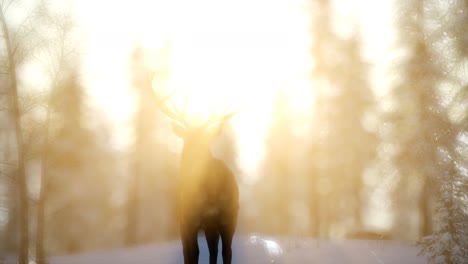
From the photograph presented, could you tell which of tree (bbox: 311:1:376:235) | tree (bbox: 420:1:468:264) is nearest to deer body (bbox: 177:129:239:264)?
tree (bbox: 420:1:468:264)

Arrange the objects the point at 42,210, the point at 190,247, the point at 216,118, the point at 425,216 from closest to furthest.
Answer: the point at 190,247 < the point at 216,118 < the point at 42,210 < the point at 425,216

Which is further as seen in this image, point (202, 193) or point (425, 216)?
point (425, 216)

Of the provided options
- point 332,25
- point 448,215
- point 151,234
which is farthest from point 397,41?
point 151,234

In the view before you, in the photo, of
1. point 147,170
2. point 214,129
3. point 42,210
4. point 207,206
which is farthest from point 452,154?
point 147,170

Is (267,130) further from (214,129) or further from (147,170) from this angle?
(214,129)

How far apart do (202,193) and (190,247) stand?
1158mm

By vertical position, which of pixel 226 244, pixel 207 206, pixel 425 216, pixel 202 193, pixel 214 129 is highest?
pixel 214 129

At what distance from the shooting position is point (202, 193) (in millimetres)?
9430

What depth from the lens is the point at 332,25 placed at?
976 inches

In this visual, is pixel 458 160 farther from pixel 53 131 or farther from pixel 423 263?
pixel 53 131

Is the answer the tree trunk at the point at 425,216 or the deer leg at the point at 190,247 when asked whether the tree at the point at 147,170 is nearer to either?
the deer leg at the point at 190,247

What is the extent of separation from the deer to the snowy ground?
11.5ft

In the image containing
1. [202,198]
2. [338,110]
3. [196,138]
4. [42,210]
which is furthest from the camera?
[338,110]

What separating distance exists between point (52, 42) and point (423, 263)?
15423mm
